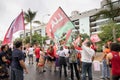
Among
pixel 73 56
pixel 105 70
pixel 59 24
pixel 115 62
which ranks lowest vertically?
pixel 105 70

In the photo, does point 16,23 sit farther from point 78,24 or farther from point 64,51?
point 78,24

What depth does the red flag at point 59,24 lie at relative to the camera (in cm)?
1257

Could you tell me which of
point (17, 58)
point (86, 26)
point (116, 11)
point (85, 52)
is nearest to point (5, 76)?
point (17, 58)

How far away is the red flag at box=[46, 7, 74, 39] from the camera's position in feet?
41.2

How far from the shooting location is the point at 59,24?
13.4 metres

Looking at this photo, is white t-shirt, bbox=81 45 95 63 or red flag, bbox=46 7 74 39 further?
red flag, bbox=46 7 74 39

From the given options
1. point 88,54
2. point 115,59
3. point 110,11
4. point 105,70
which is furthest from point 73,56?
point 110,11

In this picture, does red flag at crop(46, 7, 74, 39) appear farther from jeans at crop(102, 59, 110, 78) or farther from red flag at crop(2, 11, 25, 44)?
jeans at crop(102, 59, 110, 78)

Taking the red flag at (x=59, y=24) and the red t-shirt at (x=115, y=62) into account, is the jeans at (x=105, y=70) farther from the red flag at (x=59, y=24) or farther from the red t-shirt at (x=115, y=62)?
the red t-shirt at (x=115, y=62)

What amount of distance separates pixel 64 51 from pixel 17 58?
235 inches

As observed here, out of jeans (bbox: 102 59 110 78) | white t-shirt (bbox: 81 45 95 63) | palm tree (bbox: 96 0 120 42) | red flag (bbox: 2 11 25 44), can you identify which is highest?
palm tree (bbox: 96 0 120 42)

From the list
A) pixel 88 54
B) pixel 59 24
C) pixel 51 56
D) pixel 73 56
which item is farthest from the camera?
pixel 51 56

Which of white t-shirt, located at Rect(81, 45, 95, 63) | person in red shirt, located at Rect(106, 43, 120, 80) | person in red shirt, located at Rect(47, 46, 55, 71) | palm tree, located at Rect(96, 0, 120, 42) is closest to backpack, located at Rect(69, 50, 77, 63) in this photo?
white t-shirt, located at Rect(81, 45, 95, 63)

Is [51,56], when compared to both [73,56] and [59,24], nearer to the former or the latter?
[59,24]
